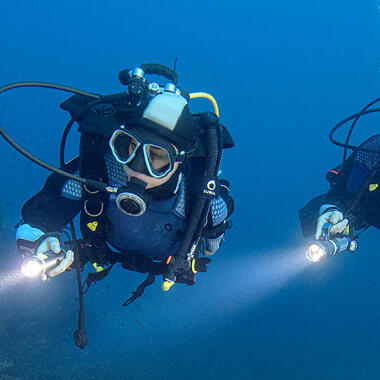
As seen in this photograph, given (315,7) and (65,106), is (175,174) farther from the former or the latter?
(315,7)

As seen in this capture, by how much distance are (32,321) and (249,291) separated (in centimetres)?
777

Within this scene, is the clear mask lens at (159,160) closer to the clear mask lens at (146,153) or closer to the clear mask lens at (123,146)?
the clear mask lens at (146,153)

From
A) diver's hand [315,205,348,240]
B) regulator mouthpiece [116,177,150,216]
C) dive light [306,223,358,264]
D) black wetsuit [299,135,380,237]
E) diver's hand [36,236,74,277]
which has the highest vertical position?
black wetsuit [299,135,380,237]

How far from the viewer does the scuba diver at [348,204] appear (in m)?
3.21

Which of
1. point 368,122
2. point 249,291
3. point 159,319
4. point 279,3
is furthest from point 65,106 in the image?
point 279,3

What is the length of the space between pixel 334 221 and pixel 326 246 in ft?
1.35

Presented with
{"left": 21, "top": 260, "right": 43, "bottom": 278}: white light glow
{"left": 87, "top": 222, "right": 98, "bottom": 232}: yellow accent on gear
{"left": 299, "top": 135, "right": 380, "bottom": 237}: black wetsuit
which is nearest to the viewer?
{"left": 21, "top": 260, "right": 43, "bottom": 278}: white light glow

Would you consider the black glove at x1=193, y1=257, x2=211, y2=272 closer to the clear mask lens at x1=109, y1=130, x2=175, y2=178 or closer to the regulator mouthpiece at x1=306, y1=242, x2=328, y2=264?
the regulator mouthpiece at x1=306, y1=242, x2=328, y2=264

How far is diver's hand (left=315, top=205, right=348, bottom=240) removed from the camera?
10.6 ft

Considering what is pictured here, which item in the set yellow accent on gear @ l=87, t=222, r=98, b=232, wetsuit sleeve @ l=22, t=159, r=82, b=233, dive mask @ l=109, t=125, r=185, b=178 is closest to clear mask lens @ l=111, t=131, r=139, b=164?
dive mask @ l=109, t=125, r=185, b=178

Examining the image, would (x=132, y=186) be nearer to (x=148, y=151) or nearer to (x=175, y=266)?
(x=148, y=151)

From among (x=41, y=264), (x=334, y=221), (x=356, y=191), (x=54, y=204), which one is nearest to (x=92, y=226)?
(x=54, y=204)

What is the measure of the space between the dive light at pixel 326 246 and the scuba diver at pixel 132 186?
0.91 meters

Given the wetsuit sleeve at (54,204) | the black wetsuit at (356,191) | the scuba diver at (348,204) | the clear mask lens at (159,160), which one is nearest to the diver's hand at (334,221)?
the scuba diver at (348,204)
